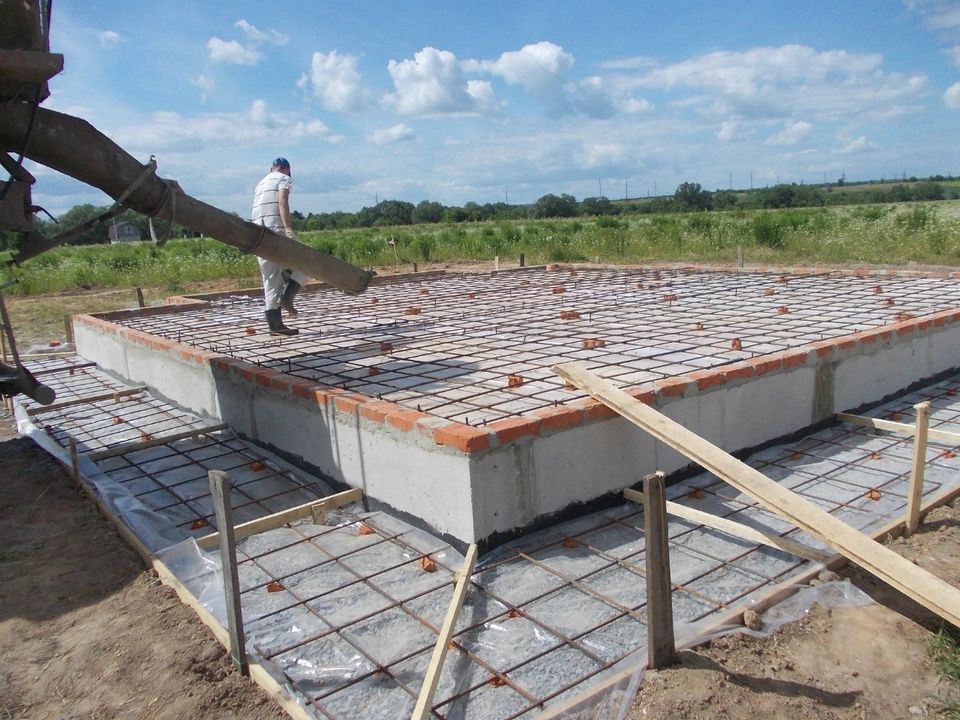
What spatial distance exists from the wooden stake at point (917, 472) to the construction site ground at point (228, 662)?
76 mm

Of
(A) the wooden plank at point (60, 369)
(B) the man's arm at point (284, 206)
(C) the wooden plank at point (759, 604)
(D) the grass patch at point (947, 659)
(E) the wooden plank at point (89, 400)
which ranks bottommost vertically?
(D) the grass patch at point (947, 659)

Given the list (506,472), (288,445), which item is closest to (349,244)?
(288,445)

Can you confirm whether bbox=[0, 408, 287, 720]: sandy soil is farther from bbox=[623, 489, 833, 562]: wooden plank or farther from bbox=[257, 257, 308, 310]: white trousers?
bbox=[257, 257, 308, 310]: white trousers

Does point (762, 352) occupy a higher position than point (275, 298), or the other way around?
point (275, 298)

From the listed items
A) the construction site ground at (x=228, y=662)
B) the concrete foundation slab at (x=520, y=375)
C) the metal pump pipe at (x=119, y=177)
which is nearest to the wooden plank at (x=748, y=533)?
the construction site ground at (x=228, y=662)

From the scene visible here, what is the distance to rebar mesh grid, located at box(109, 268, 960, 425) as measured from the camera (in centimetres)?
439

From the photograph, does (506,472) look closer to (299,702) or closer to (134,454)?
(299,702)

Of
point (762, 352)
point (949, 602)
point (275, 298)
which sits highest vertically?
point (275, 298)

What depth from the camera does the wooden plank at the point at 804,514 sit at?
2404 millimetres

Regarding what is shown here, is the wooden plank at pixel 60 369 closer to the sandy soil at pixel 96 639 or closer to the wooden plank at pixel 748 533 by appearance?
the sandy soil at pixel 96 639

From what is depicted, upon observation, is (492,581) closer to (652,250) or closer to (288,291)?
(288,291)

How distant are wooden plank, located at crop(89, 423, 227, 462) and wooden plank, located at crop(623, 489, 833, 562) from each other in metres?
3.24

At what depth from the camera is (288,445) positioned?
459 centimetres

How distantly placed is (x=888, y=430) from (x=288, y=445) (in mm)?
3737
